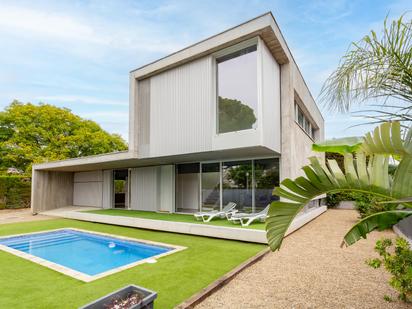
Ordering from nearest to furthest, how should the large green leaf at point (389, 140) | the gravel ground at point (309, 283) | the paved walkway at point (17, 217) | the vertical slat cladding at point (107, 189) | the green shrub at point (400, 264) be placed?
the large green leaf at point (389, 140), the green shrub at point (400, 264), the gravel ground at point (309, 283), the paved walkway at point (17, 217), the vertical slat cladding at point (107, 189)

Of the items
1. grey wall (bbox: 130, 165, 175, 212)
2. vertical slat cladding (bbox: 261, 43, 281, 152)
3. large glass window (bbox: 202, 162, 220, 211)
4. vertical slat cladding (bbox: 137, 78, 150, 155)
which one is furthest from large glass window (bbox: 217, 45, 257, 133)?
grey wall (bbox: 130, 165, 175, 212)

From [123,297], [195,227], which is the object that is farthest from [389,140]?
[195,227]

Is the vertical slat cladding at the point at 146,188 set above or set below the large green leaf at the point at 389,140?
below

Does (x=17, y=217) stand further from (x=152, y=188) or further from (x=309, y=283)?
(x=309, y=283)

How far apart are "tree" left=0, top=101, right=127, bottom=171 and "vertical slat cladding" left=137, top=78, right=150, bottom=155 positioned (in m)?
20.5

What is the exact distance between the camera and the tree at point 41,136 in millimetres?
26797

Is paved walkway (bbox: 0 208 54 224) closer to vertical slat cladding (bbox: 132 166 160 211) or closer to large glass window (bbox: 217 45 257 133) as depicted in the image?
vertical slat cladding (bbox: 132 166 160 211)

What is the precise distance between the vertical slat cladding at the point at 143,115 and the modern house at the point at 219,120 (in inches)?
1.9

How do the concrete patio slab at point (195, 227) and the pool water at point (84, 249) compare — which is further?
the concrete patio slab at point (195, 227)

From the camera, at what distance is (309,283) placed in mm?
4844

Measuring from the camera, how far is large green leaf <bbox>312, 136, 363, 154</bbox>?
2.68 m

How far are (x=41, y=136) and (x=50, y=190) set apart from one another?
1325 cm

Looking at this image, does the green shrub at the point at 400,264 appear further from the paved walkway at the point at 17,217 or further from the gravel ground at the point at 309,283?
the paved walkway at the point at 17,217

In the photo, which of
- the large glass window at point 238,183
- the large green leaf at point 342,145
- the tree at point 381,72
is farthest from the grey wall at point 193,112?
the tree at point 381,72
